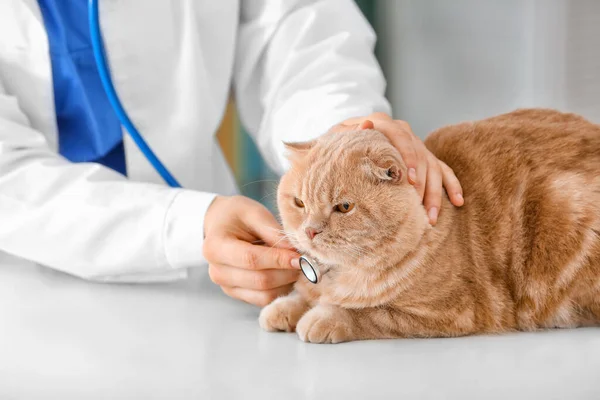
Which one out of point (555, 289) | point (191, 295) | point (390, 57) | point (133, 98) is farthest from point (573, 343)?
point (390, 57)

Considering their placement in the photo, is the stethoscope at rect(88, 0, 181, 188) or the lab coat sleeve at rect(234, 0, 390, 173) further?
the lab coat sleeve at rect(234, 0, 390, 173)

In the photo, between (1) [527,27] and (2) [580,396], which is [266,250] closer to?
(2) [580,396]

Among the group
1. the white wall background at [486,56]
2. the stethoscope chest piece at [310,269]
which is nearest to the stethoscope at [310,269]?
the stethoscope chest piece at [310,269]

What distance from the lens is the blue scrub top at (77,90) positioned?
1.22 metres

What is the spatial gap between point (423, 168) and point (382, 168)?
8 cm

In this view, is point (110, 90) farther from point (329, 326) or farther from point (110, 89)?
point (329, 326)

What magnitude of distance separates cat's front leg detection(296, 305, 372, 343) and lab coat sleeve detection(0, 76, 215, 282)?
24 cm

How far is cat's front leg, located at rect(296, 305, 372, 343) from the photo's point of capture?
869mm

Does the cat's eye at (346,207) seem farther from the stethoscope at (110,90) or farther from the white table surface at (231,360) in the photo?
the stethoscope at (110,90)

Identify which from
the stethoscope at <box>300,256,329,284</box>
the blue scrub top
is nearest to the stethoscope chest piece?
the stethoscope at <box>300,256,329,284</box>

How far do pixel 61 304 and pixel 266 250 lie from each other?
0.34 meters

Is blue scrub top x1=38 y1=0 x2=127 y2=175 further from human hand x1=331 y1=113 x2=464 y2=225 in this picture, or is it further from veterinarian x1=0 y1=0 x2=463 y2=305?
human hand x1=331 y1=113 x2=464 y2=225

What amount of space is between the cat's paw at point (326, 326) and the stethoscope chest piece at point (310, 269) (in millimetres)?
44

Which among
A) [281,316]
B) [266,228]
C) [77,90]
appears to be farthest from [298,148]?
[77,90]
